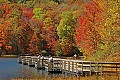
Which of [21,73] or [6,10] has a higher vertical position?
[6,10]

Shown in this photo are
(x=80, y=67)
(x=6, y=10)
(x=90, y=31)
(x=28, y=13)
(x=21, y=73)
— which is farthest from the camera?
(x=28, y=13)

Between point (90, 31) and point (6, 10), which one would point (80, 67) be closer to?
point (90, 31)

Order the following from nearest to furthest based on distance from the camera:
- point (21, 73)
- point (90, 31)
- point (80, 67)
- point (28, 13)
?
point (80, 67) < point (21, 73) < point (90, 31) < point (28, 13)

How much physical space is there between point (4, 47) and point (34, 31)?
28.3ft

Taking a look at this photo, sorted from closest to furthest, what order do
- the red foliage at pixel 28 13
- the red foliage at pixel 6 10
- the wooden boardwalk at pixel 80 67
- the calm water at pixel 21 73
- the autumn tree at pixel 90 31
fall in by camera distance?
the wooden boardwalk at pixel 80 67
the calm water at pixel 21 73
the autumn tree at pixel 90 31
the red foliage at pixel 6 10
the red foliage at pixel 28 13

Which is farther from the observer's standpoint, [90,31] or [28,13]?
[28,13]

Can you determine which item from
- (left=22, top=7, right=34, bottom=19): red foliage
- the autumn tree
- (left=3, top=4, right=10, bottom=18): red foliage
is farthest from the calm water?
(left=3, top=4, right=10, bottom=18): red foliage

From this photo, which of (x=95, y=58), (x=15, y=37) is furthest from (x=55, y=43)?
(x=95, y=58)

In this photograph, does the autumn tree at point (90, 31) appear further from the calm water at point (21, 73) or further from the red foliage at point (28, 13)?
the red foliage at point (28, 13)

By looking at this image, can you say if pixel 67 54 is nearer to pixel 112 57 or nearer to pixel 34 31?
pixel 34 31

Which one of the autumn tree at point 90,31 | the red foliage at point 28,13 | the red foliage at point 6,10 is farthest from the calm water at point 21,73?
the red foliage at point 6,10

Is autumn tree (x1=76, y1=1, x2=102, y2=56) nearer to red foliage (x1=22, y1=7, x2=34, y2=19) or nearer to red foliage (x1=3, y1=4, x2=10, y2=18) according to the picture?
red foliage (x1=22, y1=7, x2=34, y2=19)

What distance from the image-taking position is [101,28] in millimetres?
39906

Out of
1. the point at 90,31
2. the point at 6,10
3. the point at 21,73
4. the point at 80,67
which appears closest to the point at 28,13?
the point at 6,10
